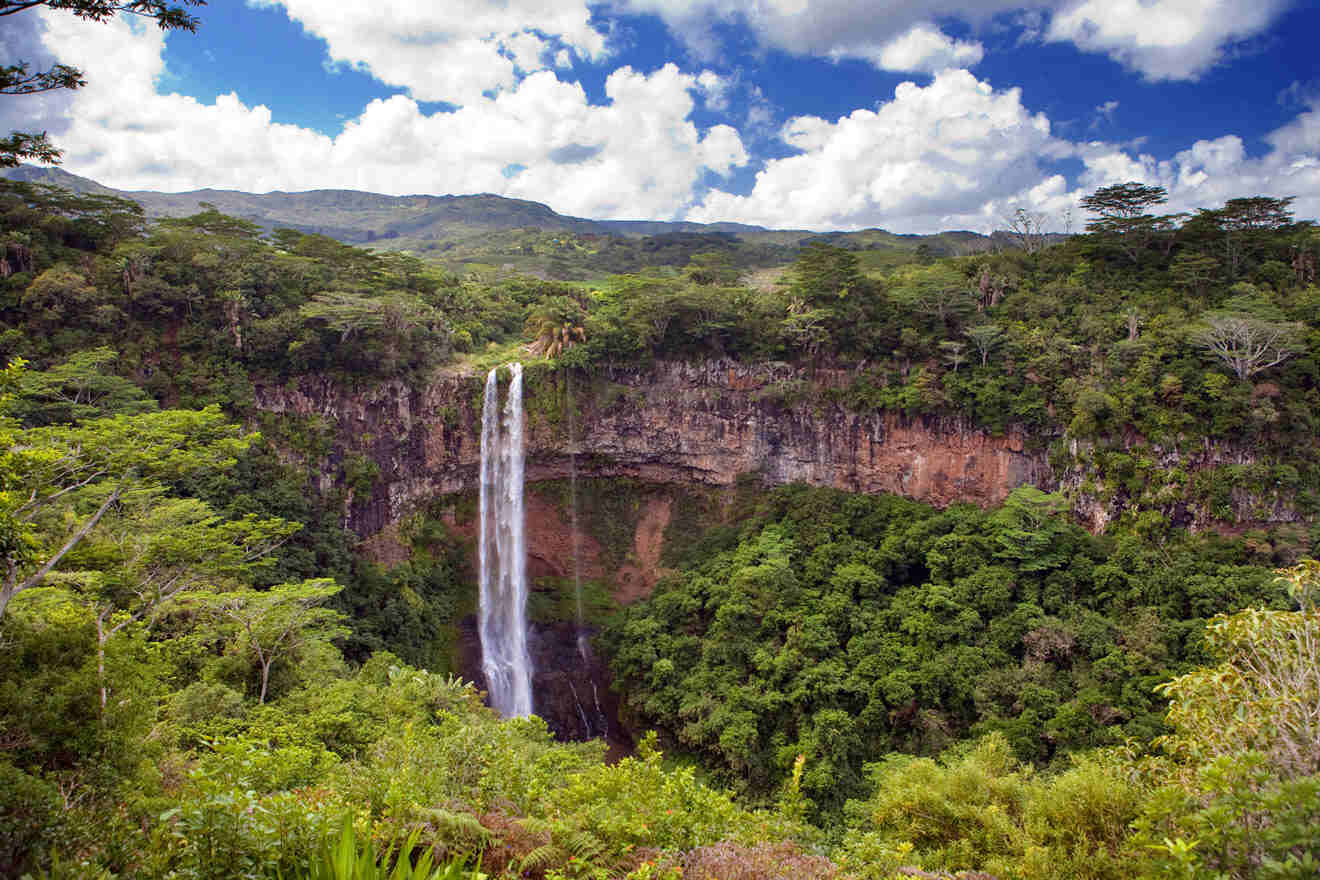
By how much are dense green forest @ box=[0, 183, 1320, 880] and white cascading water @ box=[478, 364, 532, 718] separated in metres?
1.27

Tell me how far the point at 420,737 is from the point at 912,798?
25.2ft

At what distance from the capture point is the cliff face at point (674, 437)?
76.5 ft

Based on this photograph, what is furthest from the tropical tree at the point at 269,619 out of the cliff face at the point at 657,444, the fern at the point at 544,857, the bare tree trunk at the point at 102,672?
the cliff face at the point at 657,444

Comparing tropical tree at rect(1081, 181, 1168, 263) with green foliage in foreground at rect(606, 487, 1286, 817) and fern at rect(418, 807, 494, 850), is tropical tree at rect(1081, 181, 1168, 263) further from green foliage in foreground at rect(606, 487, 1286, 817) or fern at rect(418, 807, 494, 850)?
fern at rect(418, 807, 494, 850)

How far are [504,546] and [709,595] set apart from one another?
896 cm

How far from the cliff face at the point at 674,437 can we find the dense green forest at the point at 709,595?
0.89 m

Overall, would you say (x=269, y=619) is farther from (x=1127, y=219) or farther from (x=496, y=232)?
(x=496, y=232)

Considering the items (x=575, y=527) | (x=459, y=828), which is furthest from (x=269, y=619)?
(x=575, y=527)

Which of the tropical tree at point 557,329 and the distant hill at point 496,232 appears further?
the distant hill at point 496,232

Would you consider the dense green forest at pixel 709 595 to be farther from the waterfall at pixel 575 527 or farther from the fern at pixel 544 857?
the waterfall at pixel 575 527

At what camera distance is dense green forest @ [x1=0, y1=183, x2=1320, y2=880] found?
531 centimetres

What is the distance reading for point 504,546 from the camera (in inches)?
1045

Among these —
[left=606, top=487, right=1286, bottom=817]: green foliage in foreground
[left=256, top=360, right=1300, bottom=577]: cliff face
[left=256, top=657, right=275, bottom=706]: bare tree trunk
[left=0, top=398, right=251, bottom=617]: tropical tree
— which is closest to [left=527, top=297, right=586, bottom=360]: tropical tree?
[left=256, top=360, right=1300, bottom=577]: cliff face

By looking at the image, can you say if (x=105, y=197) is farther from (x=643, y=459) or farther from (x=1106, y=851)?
(x=1106, y=851)
